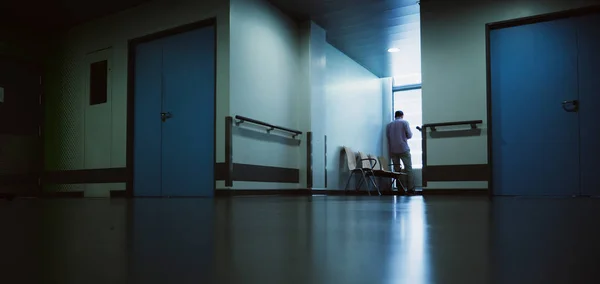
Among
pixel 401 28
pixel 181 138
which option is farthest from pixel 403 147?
pixel 181 138

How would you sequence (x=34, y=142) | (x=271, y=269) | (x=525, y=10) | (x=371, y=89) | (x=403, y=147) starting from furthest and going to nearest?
1. (x=371, y=89)
2. (x=403, y=147)
3. (x=34, y=142)
4. (x=525, y=10)
5. (x=271, y=269)

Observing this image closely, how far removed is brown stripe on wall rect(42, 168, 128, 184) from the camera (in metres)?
6.45

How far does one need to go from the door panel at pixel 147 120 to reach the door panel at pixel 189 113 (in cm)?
13

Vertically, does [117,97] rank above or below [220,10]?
below

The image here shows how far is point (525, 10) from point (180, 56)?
14.1 ft

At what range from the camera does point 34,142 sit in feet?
23.9

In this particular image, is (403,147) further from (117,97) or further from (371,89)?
(117,97)

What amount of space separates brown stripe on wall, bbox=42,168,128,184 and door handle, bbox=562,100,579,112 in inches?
220

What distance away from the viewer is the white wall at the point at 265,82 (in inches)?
217

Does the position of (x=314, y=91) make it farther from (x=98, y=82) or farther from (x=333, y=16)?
(x=98, y=82)

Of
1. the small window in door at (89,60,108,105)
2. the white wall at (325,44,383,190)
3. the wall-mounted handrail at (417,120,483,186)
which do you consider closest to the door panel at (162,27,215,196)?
the small window in door at (89,60,108,105)

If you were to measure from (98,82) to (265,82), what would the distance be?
2.68m

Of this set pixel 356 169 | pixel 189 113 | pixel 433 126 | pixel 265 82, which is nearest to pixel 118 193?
pixel 189 113

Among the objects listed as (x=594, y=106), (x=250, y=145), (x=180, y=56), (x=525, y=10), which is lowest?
(x=250, y=145)
